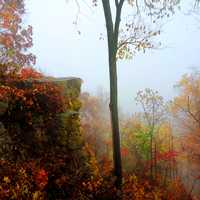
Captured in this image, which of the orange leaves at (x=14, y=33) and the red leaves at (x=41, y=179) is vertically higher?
the orange leaves at (x=14, y=33)

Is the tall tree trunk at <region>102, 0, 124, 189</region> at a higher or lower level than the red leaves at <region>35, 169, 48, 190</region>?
higher

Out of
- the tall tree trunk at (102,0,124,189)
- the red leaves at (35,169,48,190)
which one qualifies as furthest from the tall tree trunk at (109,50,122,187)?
the red leaves at (35,169,48,190)

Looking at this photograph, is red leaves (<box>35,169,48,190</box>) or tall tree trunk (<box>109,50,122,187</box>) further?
tall tree trunk (<box>109,50,122,187</box>)

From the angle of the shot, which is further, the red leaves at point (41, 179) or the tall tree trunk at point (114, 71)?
the tall tree trunk at point (114, 71)

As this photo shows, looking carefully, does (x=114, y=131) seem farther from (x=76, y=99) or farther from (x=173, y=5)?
(x=173, y=5)

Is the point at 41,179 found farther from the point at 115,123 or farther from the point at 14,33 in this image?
the point at 14,33

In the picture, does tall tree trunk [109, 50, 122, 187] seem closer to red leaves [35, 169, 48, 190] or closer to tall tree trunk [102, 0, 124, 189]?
tall tree trunk [102, 0, 124, 189]

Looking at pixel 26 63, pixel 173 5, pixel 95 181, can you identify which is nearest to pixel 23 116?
pixel 95 181

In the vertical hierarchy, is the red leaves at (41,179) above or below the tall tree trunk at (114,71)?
below

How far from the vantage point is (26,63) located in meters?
22.6

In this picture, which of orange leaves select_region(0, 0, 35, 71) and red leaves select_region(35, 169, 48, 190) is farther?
orange leaves select_region(0, 0, 35, 71)

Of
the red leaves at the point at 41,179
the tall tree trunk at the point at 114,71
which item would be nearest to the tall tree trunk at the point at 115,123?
the tall tree trunk at the point at 114,71

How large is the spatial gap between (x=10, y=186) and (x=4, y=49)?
11.8m

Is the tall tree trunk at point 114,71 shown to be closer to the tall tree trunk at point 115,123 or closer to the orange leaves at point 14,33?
the tall tree trunk at point 115,123
